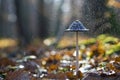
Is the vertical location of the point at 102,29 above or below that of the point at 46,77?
above

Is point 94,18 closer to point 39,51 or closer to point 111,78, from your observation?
point 111,78

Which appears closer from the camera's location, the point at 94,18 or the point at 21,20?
the point at 94,18

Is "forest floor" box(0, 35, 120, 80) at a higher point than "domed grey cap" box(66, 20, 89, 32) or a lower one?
lower

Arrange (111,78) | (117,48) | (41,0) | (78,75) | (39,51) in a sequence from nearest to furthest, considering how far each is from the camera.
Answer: (111,78) → (78,75) → (117,48) → (39,51) → (41,0)

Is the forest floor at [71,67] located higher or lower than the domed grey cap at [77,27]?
lower

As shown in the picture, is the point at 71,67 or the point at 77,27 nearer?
the point at 77,27

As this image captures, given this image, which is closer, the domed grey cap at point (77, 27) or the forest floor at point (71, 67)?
the forest floor at point (71, 67)

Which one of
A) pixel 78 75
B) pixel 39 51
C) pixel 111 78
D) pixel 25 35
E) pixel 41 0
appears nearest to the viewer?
pixel 111 78

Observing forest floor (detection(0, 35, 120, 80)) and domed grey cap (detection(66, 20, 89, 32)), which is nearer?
forest floor (detection(0, 35, 120, 80))

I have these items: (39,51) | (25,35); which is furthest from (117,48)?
(25,35)

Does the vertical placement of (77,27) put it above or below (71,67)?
above
